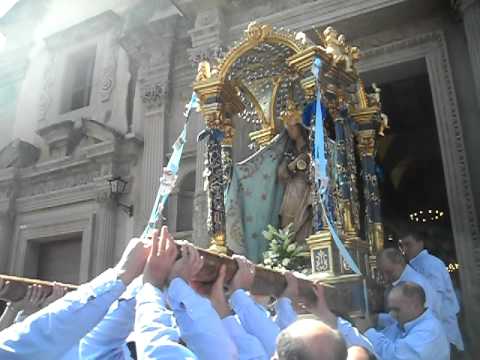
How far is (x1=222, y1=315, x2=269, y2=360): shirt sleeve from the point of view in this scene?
189 cm

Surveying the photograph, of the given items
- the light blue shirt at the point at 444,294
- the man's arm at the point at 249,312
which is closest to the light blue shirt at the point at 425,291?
the light blue shirt at the point at 444,294

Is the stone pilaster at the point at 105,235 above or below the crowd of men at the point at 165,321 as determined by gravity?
above

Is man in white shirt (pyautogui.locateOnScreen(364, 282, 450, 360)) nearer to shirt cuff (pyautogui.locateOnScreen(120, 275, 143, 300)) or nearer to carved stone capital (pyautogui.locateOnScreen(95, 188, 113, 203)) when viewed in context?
shirt cuff (pyautogui.locateOnScreen(120, 275, 143, 300))

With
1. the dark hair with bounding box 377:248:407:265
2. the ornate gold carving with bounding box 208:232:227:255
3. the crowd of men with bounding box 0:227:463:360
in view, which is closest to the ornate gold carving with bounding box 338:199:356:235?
the dark hair with bounding box 377:248:407:265

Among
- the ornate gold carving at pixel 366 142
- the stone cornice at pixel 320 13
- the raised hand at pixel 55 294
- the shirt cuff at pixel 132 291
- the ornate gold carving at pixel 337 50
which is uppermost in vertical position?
the stone cornice at pixel 320 13

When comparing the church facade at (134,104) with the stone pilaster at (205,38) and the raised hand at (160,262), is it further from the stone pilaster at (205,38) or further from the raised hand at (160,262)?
the raised hand at (160,262)

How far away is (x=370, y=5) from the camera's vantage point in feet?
22.5

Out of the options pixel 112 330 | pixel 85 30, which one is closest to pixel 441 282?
pixel 112 330

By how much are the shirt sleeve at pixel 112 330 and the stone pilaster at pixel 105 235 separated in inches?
285

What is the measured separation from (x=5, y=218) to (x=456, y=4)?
9153mm

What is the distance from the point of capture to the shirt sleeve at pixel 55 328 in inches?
68.0

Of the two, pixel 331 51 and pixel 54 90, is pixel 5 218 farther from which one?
pixel 331 51

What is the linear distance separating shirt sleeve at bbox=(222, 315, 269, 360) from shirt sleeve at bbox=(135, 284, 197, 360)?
322 millimetres

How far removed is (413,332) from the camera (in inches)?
122
